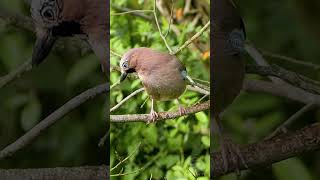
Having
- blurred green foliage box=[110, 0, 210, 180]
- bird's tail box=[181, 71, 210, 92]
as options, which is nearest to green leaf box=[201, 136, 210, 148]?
blurred green foliage box=[110, 0, 210, 180]

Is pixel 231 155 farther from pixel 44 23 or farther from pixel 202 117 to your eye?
pixel 44 23

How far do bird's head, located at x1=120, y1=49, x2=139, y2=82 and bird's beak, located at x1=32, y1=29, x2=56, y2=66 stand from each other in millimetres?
219

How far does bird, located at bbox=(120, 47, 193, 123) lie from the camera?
1.81 metres

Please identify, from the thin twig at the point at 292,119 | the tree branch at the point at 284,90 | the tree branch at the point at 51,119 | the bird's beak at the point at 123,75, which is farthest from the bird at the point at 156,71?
the thin twig at the point at 292,119

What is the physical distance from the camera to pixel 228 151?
191cm

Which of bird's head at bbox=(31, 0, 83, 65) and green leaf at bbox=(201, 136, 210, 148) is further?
green leaf at bbox=(201, 136, 210, 148)

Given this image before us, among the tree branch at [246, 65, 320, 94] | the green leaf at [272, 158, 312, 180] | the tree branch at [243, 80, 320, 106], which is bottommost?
the green leaf at [272, 158, 312, 180]

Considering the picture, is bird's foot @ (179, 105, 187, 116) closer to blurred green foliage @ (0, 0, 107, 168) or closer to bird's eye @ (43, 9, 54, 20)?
blurred green foliage @ (0, 0, 107, 168)

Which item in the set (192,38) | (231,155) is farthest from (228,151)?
(192,38)

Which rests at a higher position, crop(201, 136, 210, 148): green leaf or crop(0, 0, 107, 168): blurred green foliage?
crop(0, 0, 107, 168): blurred green foliage

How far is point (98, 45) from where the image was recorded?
1.78 m

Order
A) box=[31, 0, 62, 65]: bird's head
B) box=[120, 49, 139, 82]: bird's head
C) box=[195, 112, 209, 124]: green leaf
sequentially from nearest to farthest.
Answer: box=[31, 0, 62, 65]: bird's head
box=[120, 49, 139, 82]: bird's head
box=[195, 112, 209, 124]: green leaf

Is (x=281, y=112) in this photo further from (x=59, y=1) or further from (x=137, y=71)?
(x=59, y=1)

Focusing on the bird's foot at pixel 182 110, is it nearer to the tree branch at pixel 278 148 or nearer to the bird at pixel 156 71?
the bird at pixel 156 71
